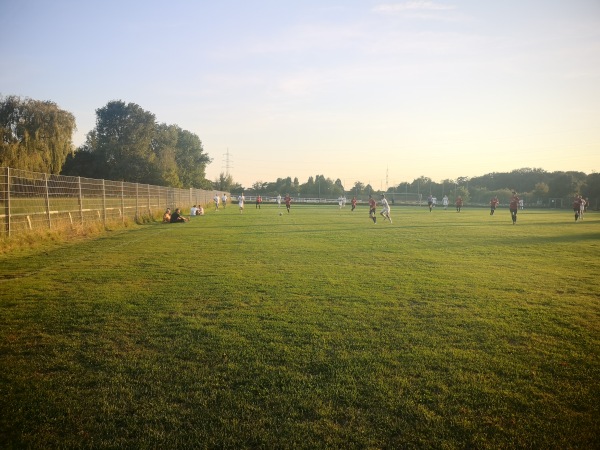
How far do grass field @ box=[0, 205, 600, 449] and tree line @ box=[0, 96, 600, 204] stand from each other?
32.9 m

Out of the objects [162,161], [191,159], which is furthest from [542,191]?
[191,159]

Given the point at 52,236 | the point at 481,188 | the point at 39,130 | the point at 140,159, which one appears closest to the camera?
the point at 52,236

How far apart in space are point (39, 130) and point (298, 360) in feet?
138

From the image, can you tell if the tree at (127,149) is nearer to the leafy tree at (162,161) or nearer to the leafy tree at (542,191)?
the leafy tree at (162,161)

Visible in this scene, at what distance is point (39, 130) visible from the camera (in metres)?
35.7

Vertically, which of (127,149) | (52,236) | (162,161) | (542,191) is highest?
(127,149)

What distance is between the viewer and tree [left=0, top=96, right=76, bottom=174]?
Answer: 111 ft

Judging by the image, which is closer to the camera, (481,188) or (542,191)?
(542,191)

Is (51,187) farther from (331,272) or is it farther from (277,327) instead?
(277,327)

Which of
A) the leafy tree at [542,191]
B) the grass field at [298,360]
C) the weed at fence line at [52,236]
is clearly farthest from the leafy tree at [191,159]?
the grass field at [298,360]

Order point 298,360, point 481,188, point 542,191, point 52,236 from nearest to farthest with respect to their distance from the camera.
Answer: point 298,360 < point 52,236 < point 542,191 < point 481,188

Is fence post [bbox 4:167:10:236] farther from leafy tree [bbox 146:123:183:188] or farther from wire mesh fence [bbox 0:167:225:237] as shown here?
leafy tree [bbox 146:123:183:188]

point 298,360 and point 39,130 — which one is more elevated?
point 39,130

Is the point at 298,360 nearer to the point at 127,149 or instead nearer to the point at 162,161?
the point at 162,161
